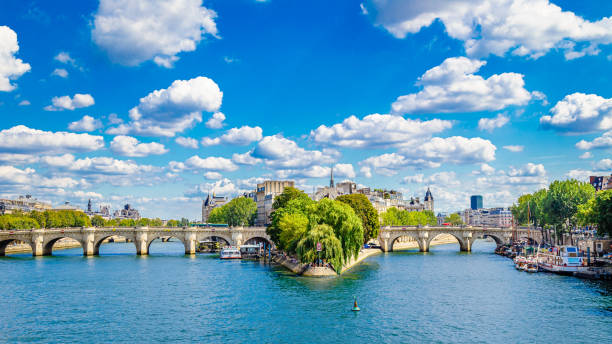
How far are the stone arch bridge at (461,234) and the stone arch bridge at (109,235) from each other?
967 inches

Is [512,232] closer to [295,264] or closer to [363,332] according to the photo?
[295,264]

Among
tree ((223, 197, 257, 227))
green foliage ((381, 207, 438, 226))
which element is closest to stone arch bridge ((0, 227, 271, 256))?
tree ((223, 197, 257, 227))

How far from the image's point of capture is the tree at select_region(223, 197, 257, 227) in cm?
14500

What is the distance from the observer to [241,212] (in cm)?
14475

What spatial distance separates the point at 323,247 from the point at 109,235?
5524cm

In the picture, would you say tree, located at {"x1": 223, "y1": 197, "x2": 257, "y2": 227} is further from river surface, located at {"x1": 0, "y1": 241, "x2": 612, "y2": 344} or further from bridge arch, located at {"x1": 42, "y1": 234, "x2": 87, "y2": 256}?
river surface, located at {"x1": 0, "y1": 241, "x2": 612, "y2": 344}

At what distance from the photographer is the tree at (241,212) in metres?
145

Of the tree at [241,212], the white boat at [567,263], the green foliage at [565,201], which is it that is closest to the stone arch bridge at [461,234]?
the green foliage at [565,201]

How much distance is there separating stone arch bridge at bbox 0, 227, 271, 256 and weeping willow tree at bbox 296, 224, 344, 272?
147 feet

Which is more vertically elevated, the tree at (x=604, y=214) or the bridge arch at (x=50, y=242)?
the tree at (x=604, y=214)

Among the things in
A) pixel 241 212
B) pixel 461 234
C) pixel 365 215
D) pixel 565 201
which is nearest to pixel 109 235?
pixel 365 215

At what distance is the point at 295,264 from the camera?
68.1 metres

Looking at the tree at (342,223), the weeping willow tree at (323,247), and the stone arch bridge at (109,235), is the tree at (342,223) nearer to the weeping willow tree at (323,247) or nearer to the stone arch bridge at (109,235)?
the weeping willow tree at (323,247)

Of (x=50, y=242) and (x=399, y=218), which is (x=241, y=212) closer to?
(x=399, y=218)
